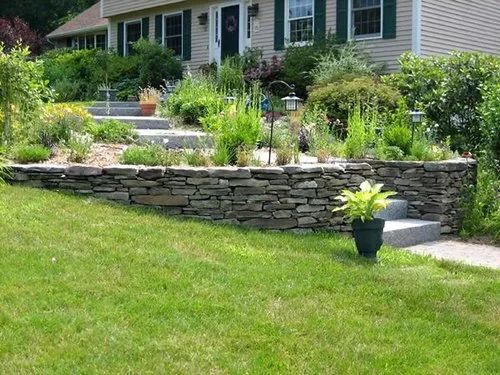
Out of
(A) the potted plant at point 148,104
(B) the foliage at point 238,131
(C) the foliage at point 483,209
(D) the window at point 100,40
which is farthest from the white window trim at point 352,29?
(D) the window at point 100,40

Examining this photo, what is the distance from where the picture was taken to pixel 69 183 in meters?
7.39

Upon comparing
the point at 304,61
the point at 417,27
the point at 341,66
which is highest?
the point at 417,27

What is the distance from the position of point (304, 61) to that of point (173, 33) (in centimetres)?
668

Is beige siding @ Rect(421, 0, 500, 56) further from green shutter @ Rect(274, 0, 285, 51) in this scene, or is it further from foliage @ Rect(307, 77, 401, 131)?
foliage @ Rect(307, 77, 401, 131)

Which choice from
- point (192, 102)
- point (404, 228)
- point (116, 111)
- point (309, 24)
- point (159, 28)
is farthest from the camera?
point (159, 28)

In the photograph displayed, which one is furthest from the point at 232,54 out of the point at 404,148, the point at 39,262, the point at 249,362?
the point at 249,362

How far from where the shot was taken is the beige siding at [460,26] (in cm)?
1484

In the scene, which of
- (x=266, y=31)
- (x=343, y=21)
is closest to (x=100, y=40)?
(x=266, y=31)

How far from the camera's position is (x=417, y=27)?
1455 centimetres

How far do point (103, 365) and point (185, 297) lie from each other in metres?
1.09

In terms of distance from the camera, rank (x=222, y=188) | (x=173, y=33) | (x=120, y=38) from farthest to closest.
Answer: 1. (x=120, y=38)
2. (x=173, y=33)
3. (x=222, y=188)

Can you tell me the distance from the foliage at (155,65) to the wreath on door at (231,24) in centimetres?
157

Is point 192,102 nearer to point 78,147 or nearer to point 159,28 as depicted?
point 78,147

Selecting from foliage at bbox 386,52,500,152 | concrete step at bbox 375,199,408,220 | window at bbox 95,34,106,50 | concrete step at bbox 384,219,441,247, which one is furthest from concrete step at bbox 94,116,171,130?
window at bbox 95,34,106,50
